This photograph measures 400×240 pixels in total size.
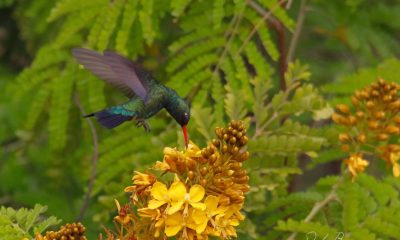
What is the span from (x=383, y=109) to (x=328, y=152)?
61cm

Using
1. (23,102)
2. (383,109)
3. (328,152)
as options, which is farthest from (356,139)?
(23,102)

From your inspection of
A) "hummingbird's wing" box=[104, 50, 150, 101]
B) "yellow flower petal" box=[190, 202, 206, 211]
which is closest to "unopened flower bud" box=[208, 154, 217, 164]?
"yellow flower petal" box=[190, 202, 206, 211]

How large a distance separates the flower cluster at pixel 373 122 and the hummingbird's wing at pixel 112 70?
27.4 inches

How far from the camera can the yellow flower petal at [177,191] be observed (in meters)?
1.95

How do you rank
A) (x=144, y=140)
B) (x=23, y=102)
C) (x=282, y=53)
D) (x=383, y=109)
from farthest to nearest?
(x=23, y=102), (x=282, y=53), (x=144, y=140), (x=383, y=109)

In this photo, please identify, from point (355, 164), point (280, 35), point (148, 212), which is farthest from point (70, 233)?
point (280, 35)

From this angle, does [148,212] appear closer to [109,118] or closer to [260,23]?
[109,118]

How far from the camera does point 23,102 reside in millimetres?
4414

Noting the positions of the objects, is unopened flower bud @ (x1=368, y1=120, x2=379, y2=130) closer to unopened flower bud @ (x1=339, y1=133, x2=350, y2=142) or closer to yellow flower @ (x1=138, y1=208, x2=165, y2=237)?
unopened flower bud @ (x1=339, y1=133, x2=350, y2=142)

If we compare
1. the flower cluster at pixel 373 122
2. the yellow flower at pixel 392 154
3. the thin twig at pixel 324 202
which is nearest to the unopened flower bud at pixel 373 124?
the flower cluster at pixel 373 122

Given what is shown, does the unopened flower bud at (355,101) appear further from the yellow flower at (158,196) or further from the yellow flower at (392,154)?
the yellow flower at (158,196)

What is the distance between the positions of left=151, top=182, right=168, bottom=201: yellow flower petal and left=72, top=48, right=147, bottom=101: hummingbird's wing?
414 mm

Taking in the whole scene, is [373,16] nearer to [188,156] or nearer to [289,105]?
[289,105]

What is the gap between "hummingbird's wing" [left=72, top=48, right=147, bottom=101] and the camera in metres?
2.27
